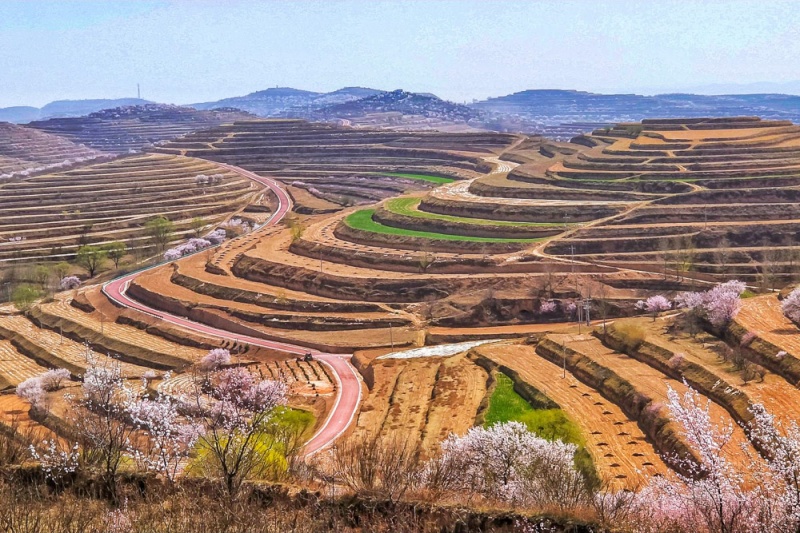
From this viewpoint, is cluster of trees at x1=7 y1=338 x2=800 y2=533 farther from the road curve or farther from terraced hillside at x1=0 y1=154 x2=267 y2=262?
terraced hillside at x1=0 y1=154 x2=267 y2=262

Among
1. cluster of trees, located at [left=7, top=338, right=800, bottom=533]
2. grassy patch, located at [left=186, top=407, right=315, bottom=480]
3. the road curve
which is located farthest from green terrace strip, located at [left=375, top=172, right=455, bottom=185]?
cluster of trees, located at [left=7, top=338, right=800, bottom=533]

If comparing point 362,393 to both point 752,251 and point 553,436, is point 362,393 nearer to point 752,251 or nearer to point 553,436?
point 553,436

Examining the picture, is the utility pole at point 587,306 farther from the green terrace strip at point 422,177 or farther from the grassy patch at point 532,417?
the green terrace strip at point 422,177

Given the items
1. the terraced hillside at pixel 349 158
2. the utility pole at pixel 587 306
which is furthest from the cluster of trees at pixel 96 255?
the utility pole at pixel 587 306

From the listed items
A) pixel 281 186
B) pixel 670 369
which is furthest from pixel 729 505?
pixel 281 186

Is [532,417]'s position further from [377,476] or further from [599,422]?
[377,476]
